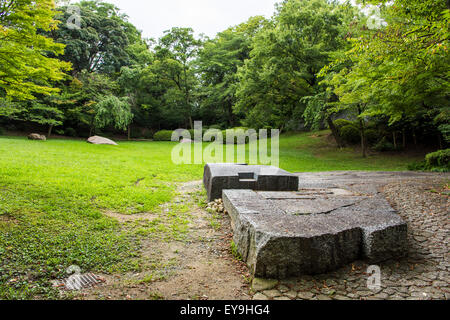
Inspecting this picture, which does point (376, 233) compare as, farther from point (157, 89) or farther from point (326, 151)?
point (157, 89)

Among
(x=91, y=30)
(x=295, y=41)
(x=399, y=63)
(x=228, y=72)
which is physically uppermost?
(x=91, y=30)

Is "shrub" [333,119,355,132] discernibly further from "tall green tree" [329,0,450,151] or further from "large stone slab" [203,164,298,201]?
"large stone slab" [203,164,298,201]

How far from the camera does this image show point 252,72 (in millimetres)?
14055

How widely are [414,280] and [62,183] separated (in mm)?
5808

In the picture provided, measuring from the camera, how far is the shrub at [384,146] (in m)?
13.9

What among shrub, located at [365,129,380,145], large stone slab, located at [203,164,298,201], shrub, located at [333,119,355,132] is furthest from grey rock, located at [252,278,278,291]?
shrub, located at [333,119,355,132]

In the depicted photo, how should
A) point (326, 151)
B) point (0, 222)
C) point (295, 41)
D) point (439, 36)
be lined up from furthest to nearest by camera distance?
point (326, 151), point (295, 41), point (439, 36), point (0, 222)

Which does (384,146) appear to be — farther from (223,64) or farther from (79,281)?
(223,64)

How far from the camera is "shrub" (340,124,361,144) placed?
16234mm

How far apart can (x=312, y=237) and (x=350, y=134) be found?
628 inches

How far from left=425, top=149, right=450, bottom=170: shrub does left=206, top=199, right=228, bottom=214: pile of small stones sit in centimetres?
800

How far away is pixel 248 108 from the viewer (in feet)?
53.3

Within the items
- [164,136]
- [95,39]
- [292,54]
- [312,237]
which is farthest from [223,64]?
[312,237]
